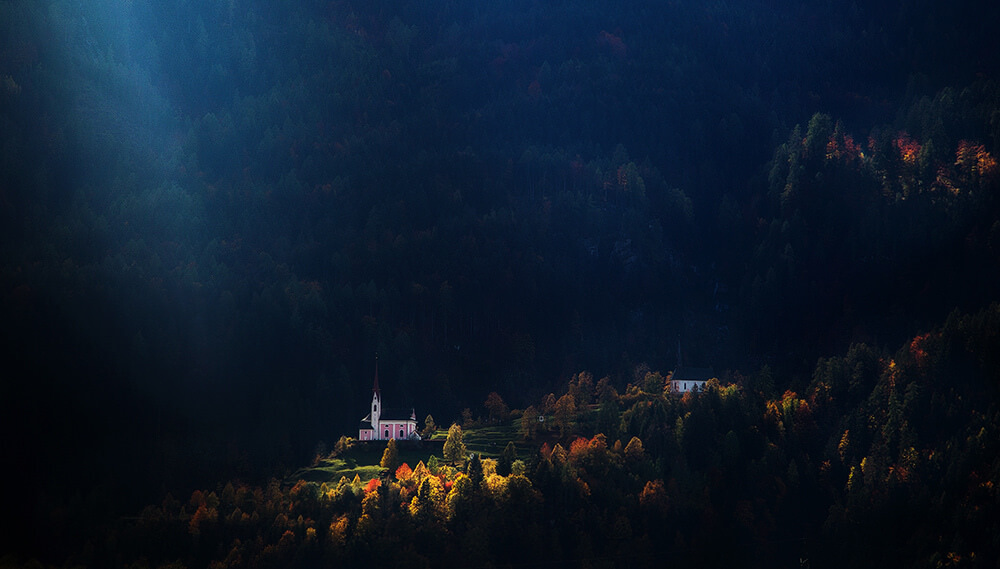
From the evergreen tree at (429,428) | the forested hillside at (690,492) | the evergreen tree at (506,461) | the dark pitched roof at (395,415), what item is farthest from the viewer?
the dark pitched roof at (395,415)

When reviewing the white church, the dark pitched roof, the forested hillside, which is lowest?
the forested hillside

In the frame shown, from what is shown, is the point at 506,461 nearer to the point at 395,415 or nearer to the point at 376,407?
the point at 395,415

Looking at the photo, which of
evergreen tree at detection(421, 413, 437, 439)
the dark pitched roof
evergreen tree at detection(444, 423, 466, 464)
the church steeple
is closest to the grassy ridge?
evergreen tree at detection(421, 413, 437, 439)

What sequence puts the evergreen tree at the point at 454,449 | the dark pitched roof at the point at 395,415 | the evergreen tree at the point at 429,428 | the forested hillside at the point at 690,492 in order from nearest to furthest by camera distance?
1. the forested hillside at the point at 690,492
2. the evergreen tree at the point at 454,449
3. the evergreen tree at the point at 429,428
4. the dark pitched roof at the point at 395,415

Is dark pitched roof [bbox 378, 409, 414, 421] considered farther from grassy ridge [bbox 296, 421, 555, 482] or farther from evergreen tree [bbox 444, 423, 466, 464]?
evergreen tree [bbox 444, 423, 466, 464]

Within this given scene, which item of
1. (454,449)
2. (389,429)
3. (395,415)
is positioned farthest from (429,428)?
(454,449)

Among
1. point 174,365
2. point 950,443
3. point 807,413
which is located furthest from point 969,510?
point 174,365

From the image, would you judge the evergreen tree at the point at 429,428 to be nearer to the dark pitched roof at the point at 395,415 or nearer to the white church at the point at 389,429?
the white church at the point at 389,429

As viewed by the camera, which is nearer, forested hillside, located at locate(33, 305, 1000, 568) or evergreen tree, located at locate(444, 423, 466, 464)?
forested hillside, located at locate(33, 305, 1000, 568)

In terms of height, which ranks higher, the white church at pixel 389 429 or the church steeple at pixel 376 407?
the church steeple at pixel 376 407

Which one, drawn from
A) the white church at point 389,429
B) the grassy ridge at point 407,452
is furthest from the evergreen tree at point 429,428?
the white church at point 389,429

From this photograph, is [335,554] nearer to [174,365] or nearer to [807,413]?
[174,365]
